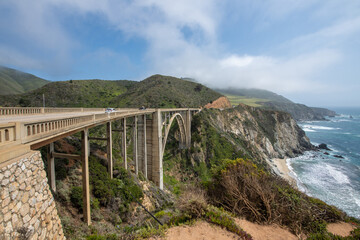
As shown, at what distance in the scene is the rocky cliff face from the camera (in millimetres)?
41844

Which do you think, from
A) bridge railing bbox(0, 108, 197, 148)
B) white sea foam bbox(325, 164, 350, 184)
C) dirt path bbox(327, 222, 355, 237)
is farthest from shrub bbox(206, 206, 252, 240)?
white sea foam bbox(325, 164, 350, 184)

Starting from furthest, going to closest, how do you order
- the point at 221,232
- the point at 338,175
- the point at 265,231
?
1. the point at 338,175
2. the point at 265,231
3. the point at 221,232

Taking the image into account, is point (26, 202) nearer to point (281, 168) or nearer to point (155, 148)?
point (155, 148)

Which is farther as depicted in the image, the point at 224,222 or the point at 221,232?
the point at 224,222

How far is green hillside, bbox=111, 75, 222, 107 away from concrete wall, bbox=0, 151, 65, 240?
1640 inches

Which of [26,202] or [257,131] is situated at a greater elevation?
[26,202]

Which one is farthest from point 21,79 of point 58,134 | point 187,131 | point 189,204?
point 189,204

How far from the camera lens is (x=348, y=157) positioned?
148ft

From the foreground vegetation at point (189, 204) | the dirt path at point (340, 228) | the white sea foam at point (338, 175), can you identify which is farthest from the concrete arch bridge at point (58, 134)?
the white sea foam at point (338, 175)

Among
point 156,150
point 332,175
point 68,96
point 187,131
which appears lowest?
point 332,175

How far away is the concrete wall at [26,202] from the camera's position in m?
3.52

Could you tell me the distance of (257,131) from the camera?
52.0 metres

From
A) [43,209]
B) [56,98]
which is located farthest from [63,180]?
[56,98]

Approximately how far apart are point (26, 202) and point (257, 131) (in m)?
55.5
